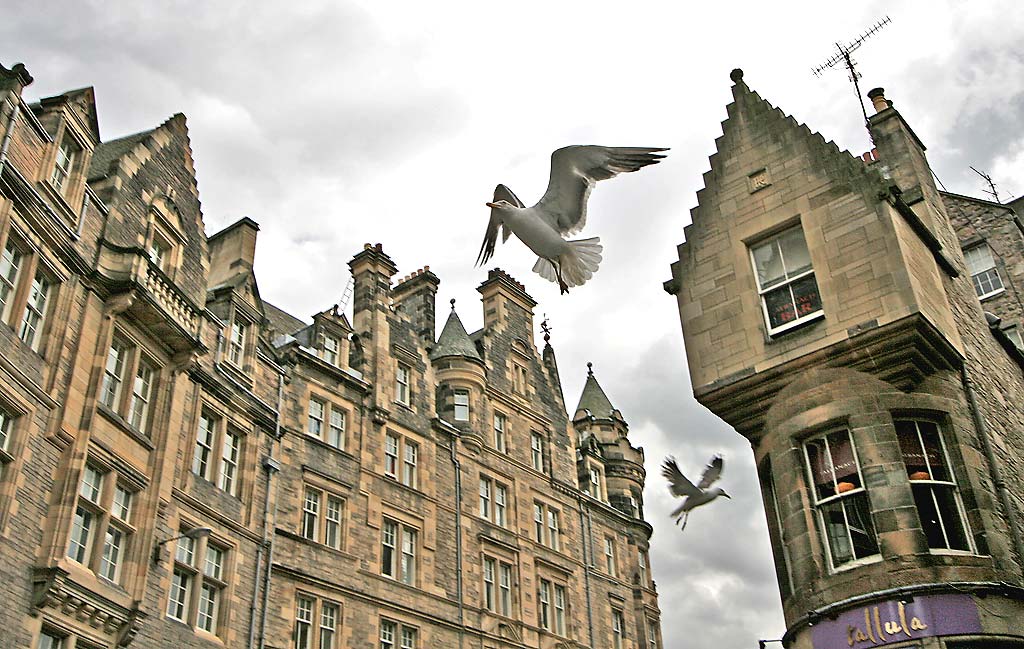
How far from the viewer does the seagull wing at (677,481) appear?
58.0 ft

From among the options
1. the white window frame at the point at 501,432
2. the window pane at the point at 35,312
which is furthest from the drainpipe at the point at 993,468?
the white window frame at the point at 501,432

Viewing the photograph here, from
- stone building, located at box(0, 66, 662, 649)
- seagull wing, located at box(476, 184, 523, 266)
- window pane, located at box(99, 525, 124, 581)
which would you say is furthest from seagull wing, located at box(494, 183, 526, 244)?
window pane, located at box(99, 525, 124, 581)

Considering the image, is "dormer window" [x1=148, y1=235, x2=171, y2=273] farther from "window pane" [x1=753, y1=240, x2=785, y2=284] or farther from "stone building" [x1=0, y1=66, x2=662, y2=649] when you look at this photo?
"window pane" [x1=753, y1=240, x2=785, y2=284]

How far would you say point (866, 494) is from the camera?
15406 mm

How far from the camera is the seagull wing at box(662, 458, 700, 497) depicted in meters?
17.7

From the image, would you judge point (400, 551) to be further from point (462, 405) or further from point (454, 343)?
point (454, 343)

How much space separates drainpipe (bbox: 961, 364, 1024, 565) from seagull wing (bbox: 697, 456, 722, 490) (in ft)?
14.3

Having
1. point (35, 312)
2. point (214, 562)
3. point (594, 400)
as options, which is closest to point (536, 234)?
point (35, 312)

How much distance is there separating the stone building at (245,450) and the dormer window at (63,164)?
0.23 feet

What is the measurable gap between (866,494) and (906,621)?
6.67ft

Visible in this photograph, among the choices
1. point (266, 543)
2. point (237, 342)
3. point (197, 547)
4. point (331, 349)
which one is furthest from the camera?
point (331, 349)

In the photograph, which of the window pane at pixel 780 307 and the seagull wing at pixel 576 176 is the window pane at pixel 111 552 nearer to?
the seagull wing at pixel 576 176

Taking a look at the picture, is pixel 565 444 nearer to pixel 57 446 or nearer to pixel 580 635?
pixel 580 635

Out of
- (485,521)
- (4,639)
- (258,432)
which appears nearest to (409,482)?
(485,521)
